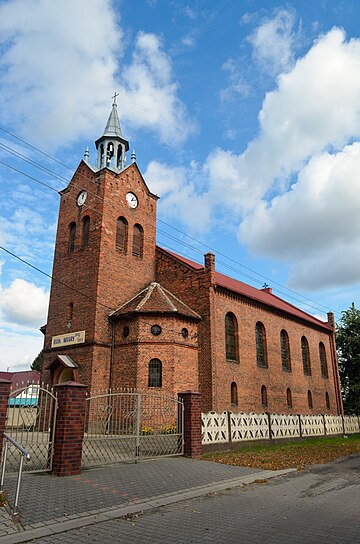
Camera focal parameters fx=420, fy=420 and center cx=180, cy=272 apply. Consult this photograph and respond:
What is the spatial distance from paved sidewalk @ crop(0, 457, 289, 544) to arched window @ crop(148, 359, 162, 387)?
7.50 m

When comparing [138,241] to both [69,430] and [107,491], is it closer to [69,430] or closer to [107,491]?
[69,430]

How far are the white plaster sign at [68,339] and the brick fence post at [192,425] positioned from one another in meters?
8.74

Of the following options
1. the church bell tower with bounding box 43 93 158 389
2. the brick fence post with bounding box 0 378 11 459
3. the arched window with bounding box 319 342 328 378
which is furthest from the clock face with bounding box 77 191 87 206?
the arched window with bounding box 319 342 328 378

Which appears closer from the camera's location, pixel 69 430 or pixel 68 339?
pixel 69 430

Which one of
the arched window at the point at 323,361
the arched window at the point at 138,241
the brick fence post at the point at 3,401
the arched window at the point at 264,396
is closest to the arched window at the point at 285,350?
the arched window at the point at 264,396

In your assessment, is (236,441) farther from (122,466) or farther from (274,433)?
(122,466)

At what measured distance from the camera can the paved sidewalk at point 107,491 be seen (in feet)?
19.3

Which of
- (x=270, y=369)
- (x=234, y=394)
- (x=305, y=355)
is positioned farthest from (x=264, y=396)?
(x=305, y=355)

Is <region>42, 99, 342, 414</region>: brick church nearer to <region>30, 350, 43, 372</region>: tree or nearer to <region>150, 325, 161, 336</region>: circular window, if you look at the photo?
<region>150, 325, 161, 336</region>: circular window

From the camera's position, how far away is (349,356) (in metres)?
36.3

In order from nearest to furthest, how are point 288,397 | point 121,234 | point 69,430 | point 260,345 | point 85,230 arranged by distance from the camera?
point 69,430 < point 85,230 < point 121,234 < point 260,345 < point 288,397

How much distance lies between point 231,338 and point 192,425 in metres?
10.5

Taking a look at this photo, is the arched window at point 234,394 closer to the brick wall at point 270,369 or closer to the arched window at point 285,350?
the brick wall at point 270,369

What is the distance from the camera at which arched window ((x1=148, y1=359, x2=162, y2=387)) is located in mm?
18994
